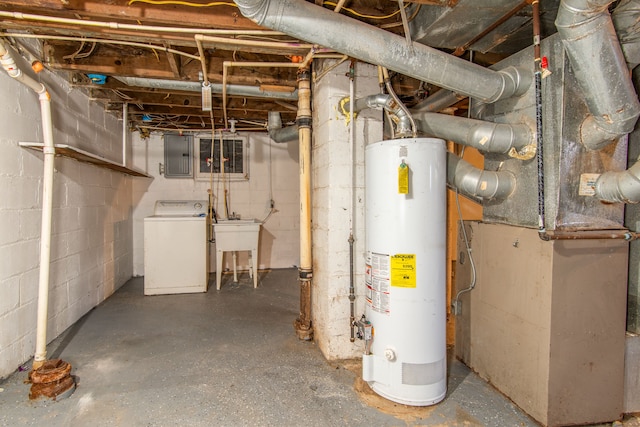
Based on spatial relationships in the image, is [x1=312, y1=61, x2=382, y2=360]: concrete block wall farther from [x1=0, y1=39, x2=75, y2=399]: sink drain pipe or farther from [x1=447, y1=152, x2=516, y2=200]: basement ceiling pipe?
[x1=0, y1=39, x2=75, y2=399]: sink drain pipe

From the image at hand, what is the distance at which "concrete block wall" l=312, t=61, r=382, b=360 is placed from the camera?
2.13 metres

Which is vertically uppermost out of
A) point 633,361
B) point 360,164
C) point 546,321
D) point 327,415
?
point 360,164

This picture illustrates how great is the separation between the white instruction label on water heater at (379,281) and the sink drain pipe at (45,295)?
1.70 metres

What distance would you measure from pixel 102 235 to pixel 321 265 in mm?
2491

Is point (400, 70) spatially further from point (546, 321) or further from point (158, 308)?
point (158, 308)

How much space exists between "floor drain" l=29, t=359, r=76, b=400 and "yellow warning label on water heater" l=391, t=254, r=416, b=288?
6.00ft

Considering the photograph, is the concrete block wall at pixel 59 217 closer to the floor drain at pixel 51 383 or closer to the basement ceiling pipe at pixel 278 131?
the floor drain at pixel 51 383

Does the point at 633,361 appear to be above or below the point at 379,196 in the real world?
below

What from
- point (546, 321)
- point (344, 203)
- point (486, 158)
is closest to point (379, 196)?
point (344, 203)

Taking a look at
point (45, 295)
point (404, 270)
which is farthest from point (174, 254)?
point (404, 270)

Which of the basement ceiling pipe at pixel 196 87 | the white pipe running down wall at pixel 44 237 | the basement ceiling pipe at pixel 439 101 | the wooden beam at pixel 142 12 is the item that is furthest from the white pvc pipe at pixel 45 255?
the basement ceiling pipe at pixel 439 101

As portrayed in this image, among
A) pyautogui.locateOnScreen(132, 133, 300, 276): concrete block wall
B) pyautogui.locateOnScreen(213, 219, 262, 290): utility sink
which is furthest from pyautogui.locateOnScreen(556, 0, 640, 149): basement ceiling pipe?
pyautogui.locateOnScreen(132, 133, 300, 276): concrete block wall

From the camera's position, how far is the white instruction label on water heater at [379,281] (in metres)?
1.71

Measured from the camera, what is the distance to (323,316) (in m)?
2.23
